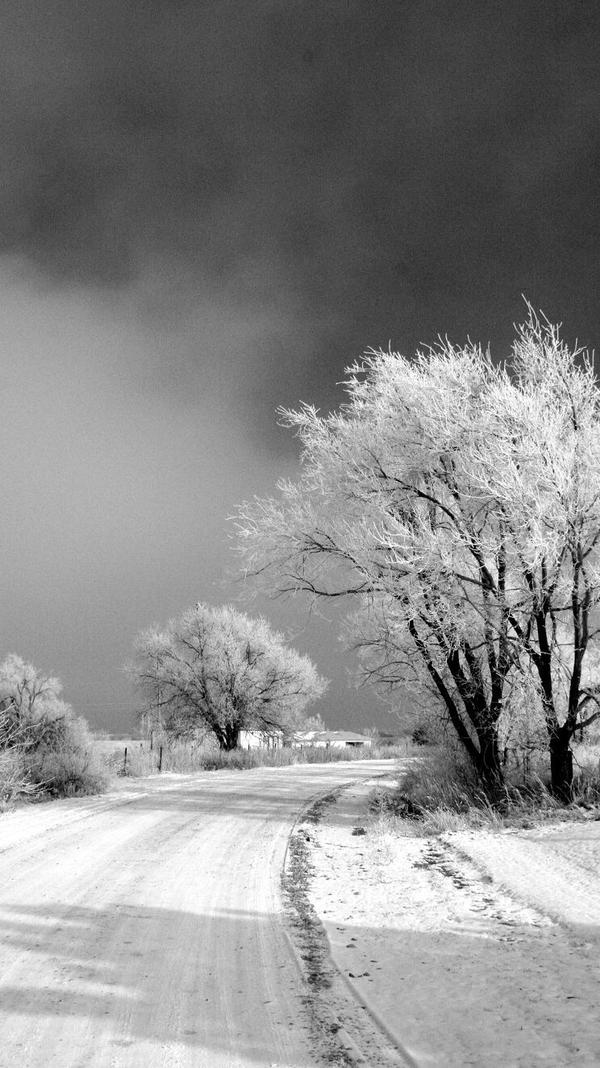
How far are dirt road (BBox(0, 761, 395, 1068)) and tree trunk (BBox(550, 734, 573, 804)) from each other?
430 cm

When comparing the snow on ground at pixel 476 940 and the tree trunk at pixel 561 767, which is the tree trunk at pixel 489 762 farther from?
the snow on ground at pixel 476 940

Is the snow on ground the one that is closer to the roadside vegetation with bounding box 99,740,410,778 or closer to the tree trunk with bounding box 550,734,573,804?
the tree trunk with bounding box 550,734,573,804

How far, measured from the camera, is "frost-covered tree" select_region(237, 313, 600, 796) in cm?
1069

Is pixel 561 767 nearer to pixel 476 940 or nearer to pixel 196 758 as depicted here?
pixel 476 940

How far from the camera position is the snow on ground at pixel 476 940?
366 centimetres

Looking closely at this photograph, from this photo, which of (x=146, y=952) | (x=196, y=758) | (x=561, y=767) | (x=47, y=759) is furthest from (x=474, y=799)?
(x=196, y=758)

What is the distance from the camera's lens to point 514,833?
9.45 metres

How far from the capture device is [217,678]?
3734cm

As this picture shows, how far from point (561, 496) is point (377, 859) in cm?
554

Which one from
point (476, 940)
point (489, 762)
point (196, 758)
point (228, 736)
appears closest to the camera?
point (476, 940)

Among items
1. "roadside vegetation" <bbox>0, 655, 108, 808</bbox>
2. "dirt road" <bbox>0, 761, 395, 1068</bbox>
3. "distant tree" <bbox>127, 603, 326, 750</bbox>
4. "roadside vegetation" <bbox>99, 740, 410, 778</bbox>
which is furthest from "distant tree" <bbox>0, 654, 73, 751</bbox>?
"distant tree" <bbox>127, 603, 326, 750</bbox>

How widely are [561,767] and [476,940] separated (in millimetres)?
6411

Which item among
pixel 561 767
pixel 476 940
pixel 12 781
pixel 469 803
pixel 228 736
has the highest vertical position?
pixel 561 767

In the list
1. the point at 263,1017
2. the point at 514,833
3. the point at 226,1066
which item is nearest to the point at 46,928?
the point at 263,1017
